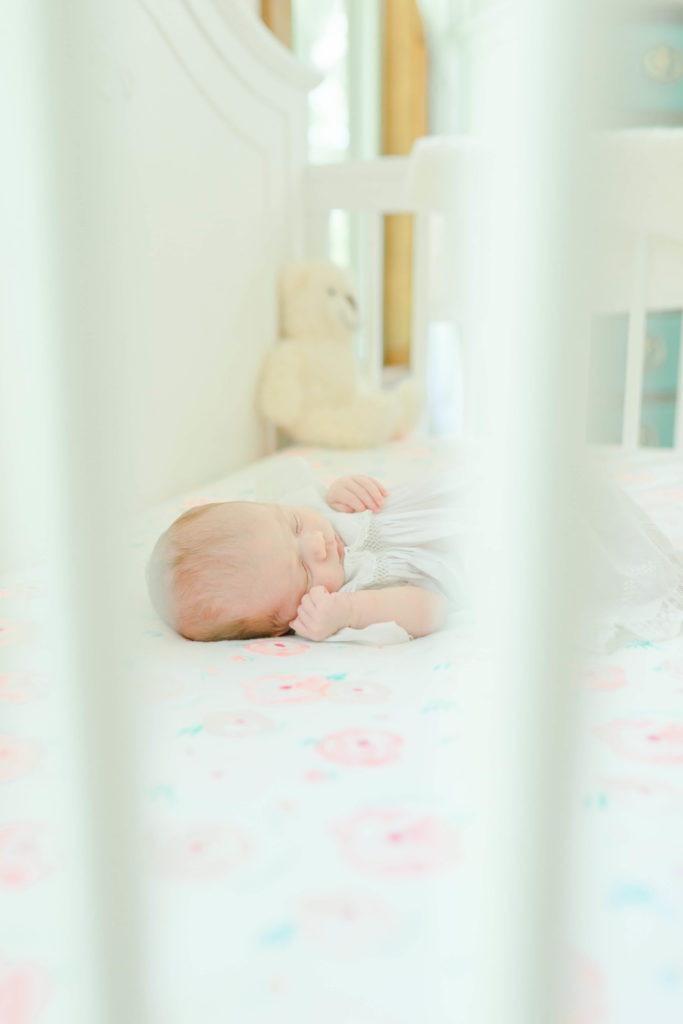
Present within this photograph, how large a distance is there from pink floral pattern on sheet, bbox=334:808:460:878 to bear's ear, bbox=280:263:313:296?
1.60 m

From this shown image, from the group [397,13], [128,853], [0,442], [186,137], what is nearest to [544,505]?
[128,853]

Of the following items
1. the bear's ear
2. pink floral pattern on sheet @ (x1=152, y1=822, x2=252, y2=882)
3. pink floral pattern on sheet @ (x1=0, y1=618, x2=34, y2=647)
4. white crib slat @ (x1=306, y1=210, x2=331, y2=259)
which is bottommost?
pink floral pattern on sheet @ (x1=0, y1=618, x2=34, y2=647)

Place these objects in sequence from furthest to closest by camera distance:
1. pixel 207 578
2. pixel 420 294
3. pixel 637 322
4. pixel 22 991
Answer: pixel 420 294
pixel 637 322
pixel 207 578
pixel 22 991

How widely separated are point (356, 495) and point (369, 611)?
0.20m

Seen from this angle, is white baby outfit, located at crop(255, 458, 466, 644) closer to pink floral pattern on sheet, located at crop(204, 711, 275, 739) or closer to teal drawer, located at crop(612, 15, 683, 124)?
pink floral pattern on sheet, located at crop(204, 711, 275, 739)

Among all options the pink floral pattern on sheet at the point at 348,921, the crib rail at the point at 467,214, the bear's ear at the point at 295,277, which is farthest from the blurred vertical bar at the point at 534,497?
the bear's ear at the point at 295,277

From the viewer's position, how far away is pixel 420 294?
6.77ft

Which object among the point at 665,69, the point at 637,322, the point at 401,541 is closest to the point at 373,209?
the point at 637,322

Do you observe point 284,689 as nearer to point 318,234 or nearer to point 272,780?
point 272,780

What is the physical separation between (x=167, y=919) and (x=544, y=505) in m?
0.30

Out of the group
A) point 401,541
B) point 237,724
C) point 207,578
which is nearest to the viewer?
point 237,724

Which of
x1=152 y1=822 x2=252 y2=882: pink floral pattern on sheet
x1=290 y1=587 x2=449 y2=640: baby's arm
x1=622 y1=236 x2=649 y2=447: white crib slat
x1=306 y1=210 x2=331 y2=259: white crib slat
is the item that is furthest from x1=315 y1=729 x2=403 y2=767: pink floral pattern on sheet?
Answer: x1=306 y1=210 x2=331 y2=259: white crib slat

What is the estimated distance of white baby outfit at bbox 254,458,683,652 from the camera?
81 cm

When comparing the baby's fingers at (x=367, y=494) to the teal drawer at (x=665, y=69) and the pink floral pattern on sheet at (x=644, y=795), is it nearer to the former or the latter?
the pink floral pattern on sheet at (x=644, y=795)
